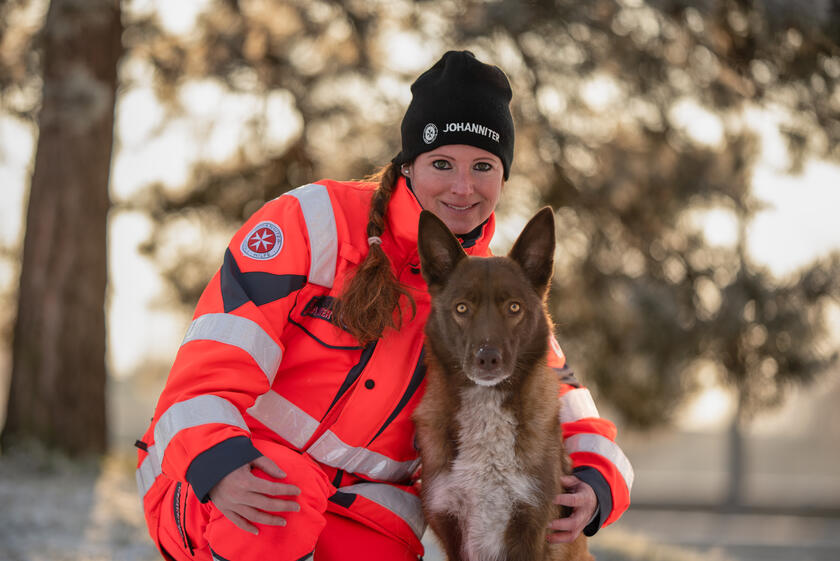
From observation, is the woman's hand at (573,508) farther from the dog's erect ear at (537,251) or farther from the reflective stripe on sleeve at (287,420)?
the reflective stripe on sleeve at (287,420)

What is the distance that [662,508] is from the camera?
14.9 meters

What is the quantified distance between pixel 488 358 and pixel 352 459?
0.67 m

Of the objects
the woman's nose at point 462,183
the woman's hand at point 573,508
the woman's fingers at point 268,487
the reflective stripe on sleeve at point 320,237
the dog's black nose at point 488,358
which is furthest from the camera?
the woman's nose at point 462,183

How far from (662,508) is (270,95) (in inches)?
401

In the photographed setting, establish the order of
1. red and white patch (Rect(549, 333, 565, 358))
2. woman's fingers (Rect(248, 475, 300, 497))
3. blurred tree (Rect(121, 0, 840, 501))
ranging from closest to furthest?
woman's fingers (Rect(248, 475, 300, 497))
red and white patch (Rect(549, 333, 565, 358))
blurred tree (Rect(121, 0, 840, 501))

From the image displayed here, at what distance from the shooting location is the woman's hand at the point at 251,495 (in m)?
2.37

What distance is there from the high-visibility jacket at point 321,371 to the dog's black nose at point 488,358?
432mm

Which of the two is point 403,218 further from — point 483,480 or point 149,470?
point 149,470

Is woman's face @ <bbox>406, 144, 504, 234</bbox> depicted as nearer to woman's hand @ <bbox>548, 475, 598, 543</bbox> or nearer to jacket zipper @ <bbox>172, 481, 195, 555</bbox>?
woman's hand @ <bbox>548, 475, 598, 543</bbox>

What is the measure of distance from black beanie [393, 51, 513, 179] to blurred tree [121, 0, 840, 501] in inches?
183

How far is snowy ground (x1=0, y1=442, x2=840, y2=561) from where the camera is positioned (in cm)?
498

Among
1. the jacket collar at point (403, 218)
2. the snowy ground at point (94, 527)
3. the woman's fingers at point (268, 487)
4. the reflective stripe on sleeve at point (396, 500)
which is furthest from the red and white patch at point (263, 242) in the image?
the snowy ground at point (94, 527)

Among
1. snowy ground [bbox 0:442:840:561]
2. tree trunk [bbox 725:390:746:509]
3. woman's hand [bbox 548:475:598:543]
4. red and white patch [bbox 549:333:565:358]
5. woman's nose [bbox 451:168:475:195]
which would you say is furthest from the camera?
tree trunk [bbox 725:390:746:509]

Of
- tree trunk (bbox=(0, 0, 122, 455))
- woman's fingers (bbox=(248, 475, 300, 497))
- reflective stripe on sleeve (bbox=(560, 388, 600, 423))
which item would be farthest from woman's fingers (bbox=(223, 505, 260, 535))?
tree trunk (bbox=(0, 0, 122, 455))
